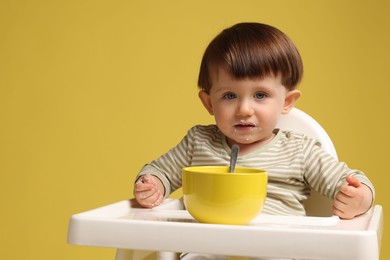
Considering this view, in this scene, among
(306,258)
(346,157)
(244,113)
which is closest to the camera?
(306,258)

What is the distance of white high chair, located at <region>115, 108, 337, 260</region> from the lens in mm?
1029

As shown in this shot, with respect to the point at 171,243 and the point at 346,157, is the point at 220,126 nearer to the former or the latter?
the point at 171,243

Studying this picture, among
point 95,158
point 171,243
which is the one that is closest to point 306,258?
point 171,243

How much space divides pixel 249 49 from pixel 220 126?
13cm

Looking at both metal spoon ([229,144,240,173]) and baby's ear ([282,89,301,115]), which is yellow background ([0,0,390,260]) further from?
metal spoon ([229,144,240,173])

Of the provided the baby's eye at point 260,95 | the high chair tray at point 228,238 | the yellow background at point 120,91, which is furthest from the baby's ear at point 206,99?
the yellow background at point 120,91

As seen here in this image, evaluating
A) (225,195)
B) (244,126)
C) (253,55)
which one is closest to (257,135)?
(244,126)

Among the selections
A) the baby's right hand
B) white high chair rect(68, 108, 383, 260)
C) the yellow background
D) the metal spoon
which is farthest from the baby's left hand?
the yellow background

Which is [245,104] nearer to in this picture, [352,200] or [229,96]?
[229,96]

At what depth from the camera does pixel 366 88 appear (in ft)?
6.01

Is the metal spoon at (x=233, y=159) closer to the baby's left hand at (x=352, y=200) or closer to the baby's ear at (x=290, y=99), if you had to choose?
the baby's left hand at (x=352, y=200)

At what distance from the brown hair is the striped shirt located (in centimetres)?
9

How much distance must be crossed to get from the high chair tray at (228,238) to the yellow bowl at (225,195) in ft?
0.14

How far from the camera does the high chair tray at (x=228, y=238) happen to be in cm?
72
